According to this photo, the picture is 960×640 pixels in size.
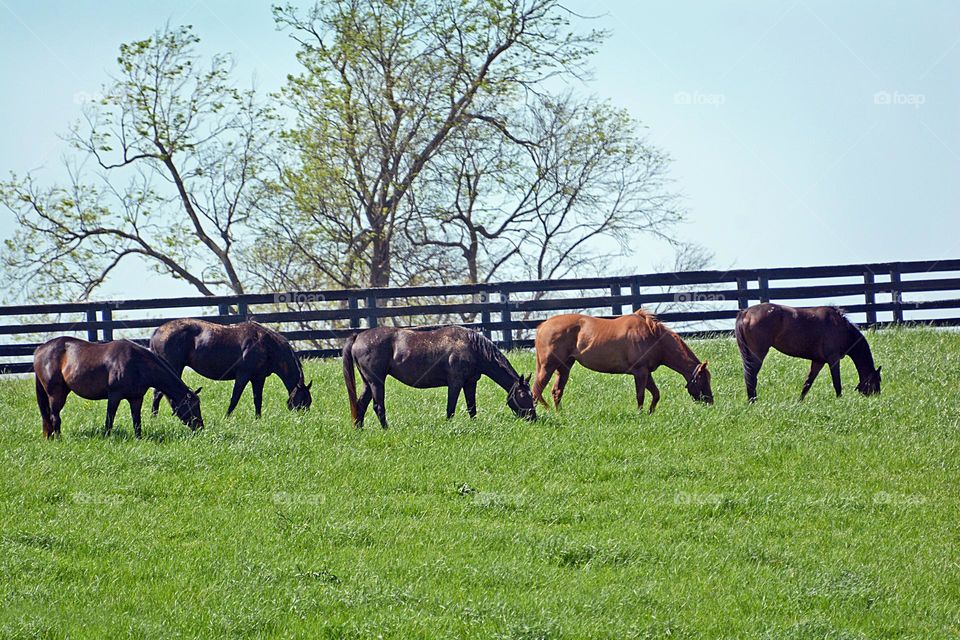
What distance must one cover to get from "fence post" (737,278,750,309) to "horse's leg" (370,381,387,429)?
9.24m

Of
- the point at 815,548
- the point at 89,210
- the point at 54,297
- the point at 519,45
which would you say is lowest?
the point at 815,548

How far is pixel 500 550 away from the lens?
317 inches

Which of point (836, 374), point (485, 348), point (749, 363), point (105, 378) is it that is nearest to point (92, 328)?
point (105, 378)

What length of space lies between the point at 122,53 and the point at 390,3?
21.5 feet

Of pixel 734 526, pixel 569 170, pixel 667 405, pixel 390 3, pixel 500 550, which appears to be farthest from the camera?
pixel 569 170

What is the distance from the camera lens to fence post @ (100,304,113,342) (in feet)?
61.6

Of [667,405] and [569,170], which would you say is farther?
[569,170]

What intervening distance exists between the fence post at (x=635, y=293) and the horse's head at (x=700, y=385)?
6008mm

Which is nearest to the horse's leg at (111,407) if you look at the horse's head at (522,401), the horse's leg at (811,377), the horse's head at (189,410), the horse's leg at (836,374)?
the horse's head at (189,410)

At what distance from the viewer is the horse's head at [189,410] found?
1218 centimetres

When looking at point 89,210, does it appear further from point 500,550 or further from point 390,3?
point 500,550

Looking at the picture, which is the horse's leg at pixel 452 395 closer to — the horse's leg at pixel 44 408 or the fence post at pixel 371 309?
the horse's leg at pixel 44 408

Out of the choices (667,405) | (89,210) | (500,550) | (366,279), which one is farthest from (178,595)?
(89,210)

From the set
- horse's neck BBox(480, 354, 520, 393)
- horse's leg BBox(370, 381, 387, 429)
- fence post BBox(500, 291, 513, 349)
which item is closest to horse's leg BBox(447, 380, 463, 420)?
horse's neck BBox(480, 354, 520, 393)
